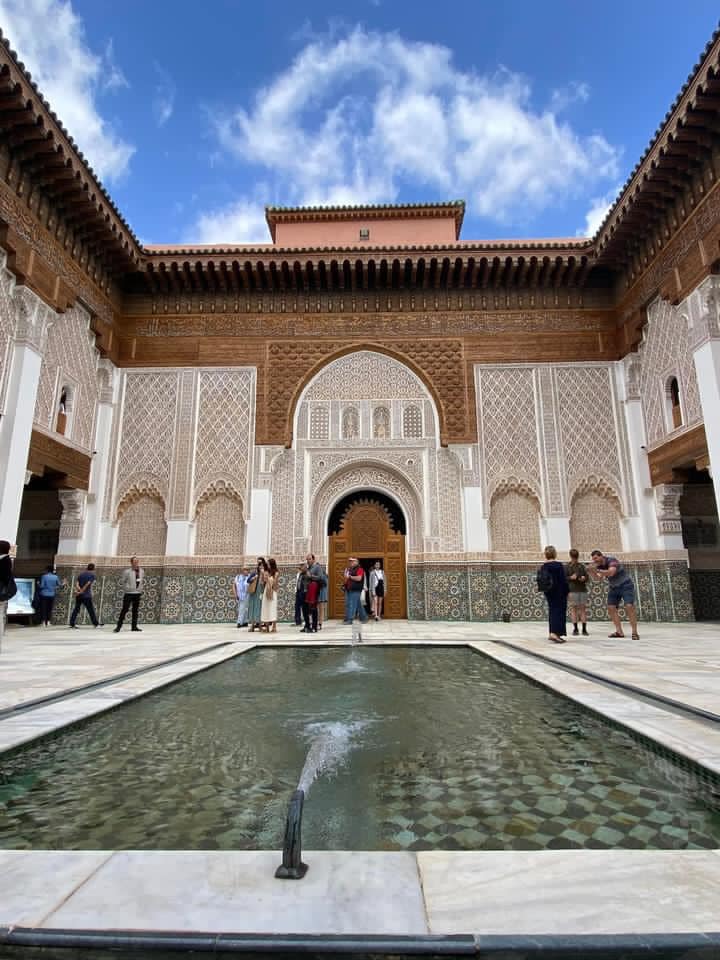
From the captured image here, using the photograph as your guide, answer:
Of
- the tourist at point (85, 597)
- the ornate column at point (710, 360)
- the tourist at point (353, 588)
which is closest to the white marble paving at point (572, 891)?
the tourist at point (353, 588)

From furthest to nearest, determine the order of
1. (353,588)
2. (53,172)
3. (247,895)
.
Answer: (353,588) < (53,172) < (247,895)

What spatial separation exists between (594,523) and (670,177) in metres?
4.22

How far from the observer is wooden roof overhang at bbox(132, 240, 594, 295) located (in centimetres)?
789

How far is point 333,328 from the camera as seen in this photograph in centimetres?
828

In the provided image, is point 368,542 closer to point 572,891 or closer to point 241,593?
point 241,593

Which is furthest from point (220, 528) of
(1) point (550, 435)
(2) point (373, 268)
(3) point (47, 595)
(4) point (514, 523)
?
(1) point (550, 435)

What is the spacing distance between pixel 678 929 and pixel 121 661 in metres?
3.05

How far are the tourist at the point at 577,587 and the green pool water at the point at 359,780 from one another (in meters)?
3.05

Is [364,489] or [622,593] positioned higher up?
[364,489]

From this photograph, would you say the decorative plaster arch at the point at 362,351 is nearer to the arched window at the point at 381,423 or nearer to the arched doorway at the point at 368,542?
the arched window at the point at 381,423

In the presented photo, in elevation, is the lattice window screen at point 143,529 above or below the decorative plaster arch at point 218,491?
below

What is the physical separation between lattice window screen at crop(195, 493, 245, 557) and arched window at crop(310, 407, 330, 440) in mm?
1465

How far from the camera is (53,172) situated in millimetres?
6137

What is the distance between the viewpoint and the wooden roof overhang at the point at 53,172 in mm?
5145
